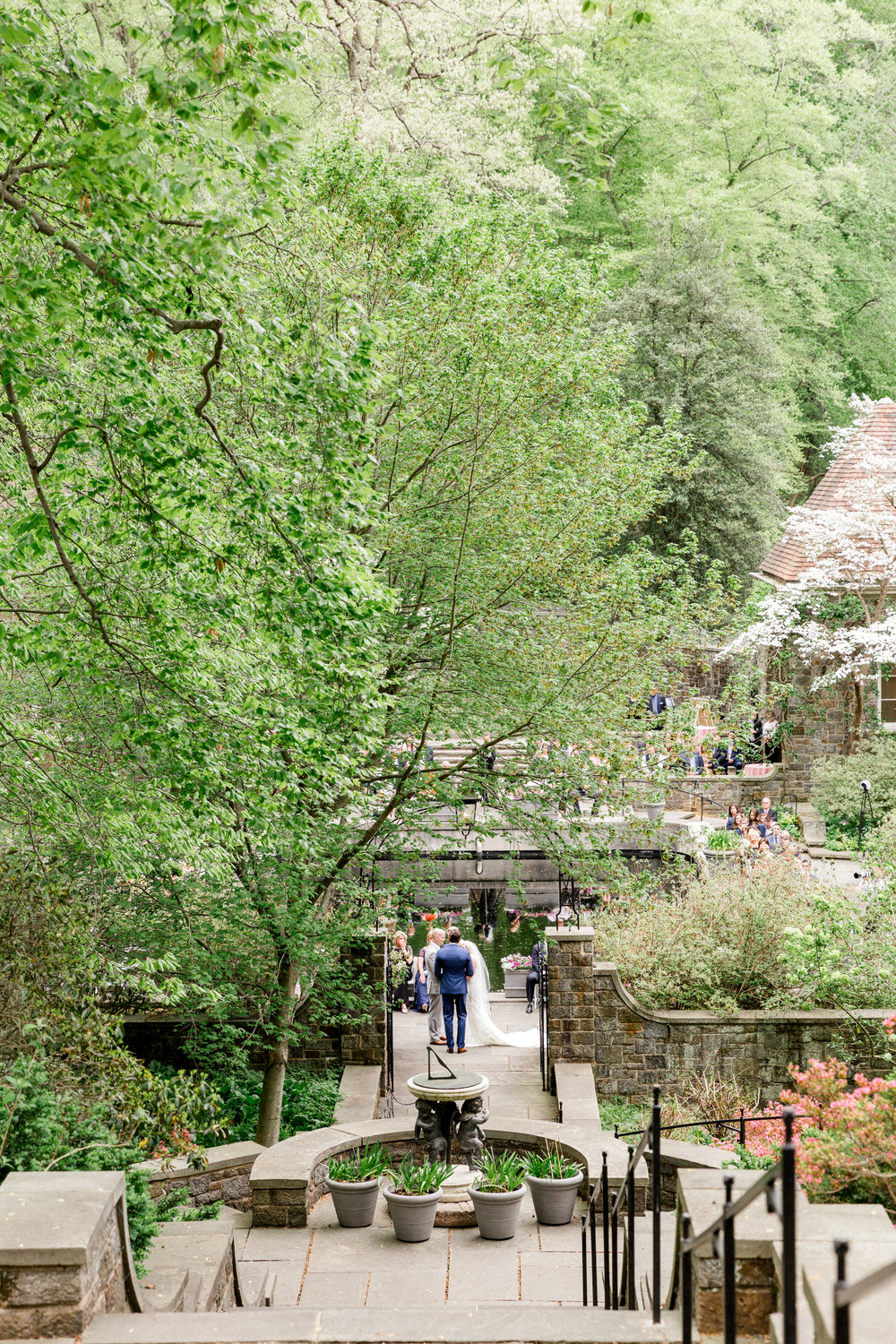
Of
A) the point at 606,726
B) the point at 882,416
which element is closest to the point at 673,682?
the point at 606,726

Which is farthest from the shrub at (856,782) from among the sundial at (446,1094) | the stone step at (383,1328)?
the stone step at (383,1328)

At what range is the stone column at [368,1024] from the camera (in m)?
12.8

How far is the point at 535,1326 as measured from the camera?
15.8 feet

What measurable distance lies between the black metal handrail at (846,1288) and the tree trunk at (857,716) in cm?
2435

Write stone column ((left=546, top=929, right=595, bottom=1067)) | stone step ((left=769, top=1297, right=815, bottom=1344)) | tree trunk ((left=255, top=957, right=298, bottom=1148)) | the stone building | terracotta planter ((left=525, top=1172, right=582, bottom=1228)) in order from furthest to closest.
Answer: the stone building < stone column ((left=546, top=929, right=595, bottom=1067)) < tree trunk ((left=255, top=957, right=298, bottom=1148)) < terracotta planter ((left=525, top=1172, right=582, bottom=1228)) < stone step ((left=769, top=1297, right=815, bottom=1344))

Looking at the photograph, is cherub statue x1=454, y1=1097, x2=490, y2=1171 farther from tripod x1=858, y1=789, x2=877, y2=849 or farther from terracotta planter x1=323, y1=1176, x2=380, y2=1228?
tripod x1=858, y1=789, x2=877, y2=849

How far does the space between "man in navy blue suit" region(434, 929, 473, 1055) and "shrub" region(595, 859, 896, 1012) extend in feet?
5.58

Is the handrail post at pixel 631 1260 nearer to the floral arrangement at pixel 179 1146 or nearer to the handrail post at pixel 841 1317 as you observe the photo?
the floral arrangement at pixel 179 1146

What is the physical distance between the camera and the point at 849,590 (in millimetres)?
25516

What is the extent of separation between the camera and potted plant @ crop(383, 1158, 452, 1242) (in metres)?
8.62

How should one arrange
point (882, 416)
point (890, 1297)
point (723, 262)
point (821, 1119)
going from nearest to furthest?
point (890, 1297) → point (821, 1119) → point (882, 416) → point (723, 262)

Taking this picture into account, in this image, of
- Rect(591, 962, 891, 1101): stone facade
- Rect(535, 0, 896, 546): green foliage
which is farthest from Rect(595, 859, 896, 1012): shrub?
Rect(535, 0, 896, 546): green foliage

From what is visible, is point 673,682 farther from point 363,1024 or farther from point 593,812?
point 363,1024

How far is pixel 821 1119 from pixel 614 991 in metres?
5.66
